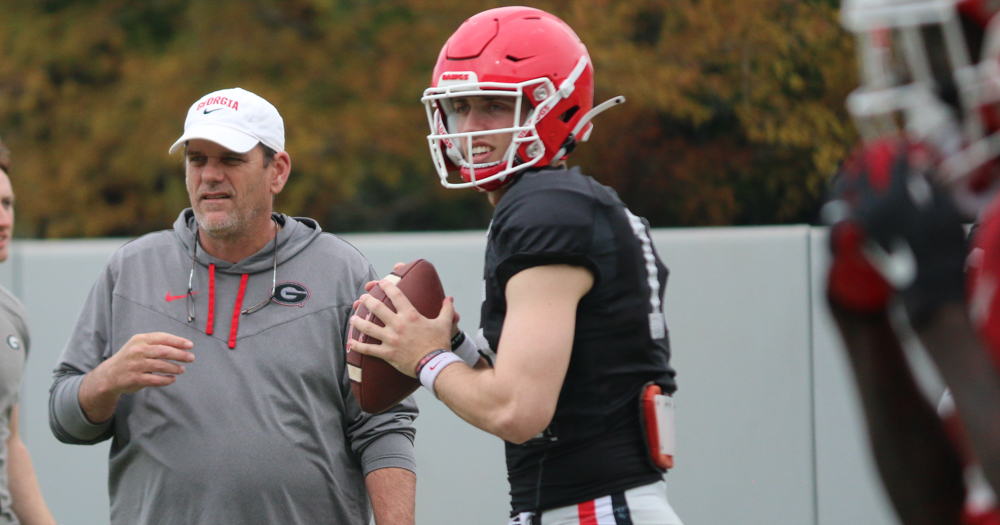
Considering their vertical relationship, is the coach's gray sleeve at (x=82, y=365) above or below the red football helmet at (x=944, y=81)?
below

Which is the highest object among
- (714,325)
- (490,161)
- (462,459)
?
(490,161)

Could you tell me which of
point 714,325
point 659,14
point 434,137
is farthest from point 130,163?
point 434,137

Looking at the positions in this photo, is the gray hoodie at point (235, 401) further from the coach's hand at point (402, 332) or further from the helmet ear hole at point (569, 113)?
the helmet ear hole at point (569, 113)

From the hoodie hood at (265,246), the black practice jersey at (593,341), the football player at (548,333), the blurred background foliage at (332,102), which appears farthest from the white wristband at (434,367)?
the blurred background foliage at (332,102)

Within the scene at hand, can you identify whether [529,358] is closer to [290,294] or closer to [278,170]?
[290,294]

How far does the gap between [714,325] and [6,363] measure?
111 inches

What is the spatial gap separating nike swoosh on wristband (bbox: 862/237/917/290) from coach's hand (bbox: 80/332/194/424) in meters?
1.83

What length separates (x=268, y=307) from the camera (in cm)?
281

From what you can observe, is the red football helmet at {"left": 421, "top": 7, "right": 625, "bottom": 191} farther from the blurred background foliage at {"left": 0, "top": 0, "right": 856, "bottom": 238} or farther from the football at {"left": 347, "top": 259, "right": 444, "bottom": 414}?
the blurred background foliage at {"left": 0, "top": 0, "right": 856, "bottom": 238}

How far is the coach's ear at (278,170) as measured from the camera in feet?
9.88

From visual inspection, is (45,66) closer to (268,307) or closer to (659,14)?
(659,14)

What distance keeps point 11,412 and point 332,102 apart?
5678mm

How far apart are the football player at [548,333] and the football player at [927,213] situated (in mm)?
707

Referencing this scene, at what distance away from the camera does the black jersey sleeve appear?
6.32ft
